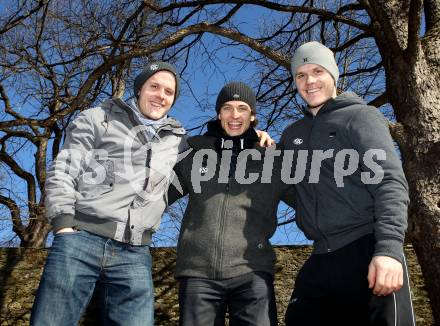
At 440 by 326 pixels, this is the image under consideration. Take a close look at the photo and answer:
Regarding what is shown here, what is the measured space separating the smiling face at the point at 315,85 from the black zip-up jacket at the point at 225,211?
41cm

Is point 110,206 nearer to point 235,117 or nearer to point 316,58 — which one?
point 235,117

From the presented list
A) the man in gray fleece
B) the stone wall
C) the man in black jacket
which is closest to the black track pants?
the man in gray fleece

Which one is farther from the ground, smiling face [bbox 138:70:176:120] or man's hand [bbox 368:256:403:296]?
smiling face [bbox 138:70:176:120]

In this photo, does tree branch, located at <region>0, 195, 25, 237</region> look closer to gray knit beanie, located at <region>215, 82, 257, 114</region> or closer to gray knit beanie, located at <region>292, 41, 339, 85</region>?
gray knit beanie, located at <region>215, 82, 257, 114</region>

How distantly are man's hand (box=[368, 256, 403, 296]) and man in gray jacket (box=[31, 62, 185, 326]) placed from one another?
1170mm

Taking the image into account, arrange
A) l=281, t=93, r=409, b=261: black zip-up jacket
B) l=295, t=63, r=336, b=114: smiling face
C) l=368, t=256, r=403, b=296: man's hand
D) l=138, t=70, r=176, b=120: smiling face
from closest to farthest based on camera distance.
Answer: l=368, t=256, r=403, b=296: man's hand → l=281, t=93, r=409, b=261: black zip-up jacket → l=295, t=63, r=336, b=114: smiling face → l=138, t=70, r=176, b=120: smiling face

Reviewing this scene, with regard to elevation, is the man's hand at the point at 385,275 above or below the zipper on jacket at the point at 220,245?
below

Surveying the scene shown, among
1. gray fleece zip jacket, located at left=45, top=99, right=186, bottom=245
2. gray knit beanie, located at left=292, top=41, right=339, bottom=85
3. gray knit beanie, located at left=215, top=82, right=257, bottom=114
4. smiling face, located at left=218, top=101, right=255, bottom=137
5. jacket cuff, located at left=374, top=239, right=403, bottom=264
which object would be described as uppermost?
gray knit beanie, located at left=292, top=41, right=339, bottom=85

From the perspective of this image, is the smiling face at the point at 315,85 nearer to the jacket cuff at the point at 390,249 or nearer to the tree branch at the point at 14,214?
the jacket cuff at the point at 390,249

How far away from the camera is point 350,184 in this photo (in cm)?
229

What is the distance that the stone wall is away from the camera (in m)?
4.28

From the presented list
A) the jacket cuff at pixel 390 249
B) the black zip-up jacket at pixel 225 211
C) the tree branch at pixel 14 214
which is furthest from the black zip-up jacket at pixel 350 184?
the tree branch at pixel 14 214

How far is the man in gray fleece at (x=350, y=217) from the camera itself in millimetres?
1976

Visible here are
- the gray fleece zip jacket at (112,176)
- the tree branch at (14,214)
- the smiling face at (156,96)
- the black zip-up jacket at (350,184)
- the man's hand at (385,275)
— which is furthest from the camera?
the tree branch at (14,214)
